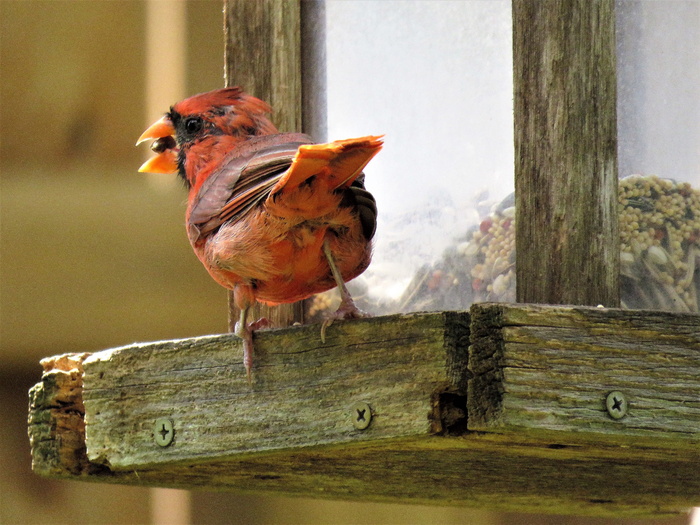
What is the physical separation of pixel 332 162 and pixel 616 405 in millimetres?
682

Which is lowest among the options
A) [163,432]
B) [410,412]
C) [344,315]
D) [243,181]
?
[163,432]

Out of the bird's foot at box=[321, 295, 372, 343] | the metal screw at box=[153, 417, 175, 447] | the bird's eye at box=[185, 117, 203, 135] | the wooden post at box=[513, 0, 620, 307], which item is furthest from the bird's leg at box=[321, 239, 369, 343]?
the bird's eye at box=[185, 117, 203, 135]

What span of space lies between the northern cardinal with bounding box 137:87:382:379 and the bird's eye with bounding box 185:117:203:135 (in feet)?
0.51

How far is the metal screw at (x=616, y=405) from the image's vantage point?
2.07 m

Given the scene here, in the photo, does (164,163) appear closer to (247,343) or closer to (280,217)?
(280,217)

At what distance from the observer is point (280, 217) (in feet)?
8.07

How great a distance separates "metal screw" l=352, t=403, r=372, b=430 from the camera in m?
2.19

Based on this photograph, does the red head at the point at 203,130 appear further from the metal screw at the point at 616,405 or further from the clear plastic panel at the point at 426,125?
the metal screw at the point at 616,405

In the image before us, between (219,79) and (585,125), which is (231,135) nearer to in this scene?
(585,125)

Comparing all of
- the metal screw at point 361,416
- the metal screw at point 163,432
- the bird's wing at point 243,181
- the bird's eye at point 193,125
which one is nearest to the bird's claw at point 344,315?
the metal screw at point 361,416

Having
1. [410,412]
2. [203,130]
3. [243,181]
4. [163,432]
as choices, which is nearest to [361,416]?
[410,412]

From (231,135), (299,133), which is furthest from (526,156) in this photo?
(231,135)

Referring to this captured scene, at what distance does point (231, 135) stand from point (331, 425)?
3.12 feet

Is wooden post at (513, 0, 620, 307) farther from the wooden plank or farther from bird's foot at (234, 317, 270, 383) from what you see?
bird's foot at (234, 317, 270, 383)
